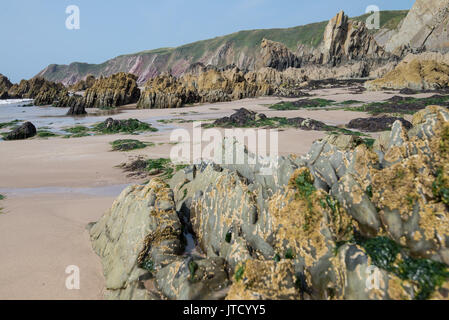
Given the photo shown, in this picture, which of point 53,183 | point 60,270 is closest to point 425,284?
point 60,270

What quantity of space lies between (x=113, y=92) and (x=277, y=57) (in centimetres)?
6553

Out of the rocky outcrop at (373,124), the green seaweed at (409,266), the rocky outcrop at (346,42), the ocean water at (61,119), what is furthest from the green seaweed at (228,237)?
the rocky outcrop at (346,42)

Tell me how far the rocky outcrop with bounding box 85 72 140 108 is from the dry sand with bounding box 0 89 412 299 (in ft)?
87.3

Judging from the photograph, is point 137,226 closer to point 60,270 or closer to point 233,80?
point 60,270

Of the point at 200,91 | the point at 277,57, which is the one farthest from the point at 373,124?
the point at 277,57

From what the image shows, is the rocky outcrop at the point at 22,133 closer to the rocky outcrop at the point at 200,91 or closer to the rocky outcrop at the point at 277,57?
the rocky outcrop at the point at 200,91

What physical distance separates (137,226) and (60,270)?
52.1 inches

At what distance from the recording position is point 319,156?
412 centimetres

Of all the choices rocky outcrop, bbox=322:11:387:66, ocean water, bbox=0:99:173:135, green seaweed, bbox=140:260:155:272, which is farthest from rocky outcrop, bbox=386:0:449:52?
green seaweed, bbox=140:260:155:272

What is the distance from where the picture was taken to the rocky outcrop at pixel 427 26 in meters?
71.9

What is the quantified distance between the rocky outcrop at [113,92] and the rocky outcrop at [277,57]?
191 ft

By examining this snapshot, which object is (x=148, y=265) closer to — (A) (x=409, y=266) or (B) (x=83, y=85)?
(A) (x=409, y=266)

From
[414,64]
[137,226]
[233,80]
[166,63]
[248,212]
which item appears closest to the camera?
[248,212]

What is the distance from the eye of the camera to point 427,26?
77312 millimetres
